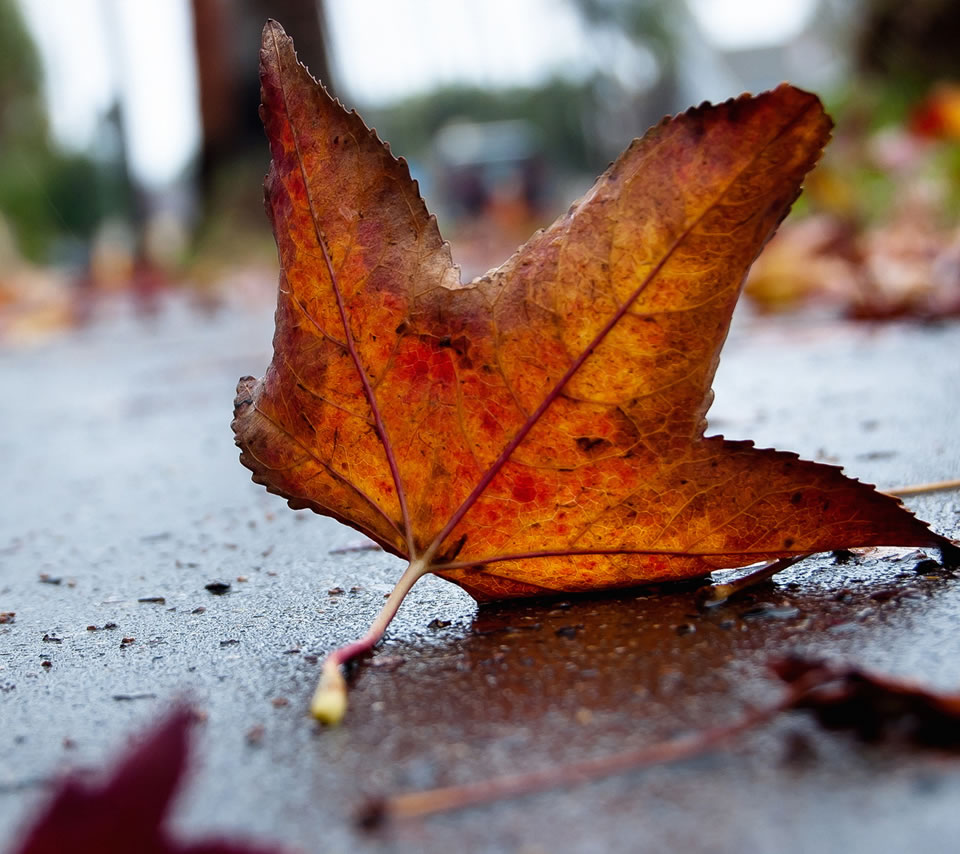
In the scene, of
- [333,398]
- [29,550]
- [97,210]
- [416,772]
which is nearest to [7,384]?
[29,550]

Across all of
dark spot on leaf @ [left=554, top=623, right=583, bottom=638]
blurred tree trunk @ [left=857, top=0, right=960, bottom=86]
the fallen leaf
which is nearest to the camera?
the fallen leaf

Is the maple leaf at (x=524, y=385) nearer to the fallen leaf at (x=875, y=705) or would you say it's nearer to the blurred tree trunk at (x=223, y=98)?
the fallen leaf at (x=875, y=705)

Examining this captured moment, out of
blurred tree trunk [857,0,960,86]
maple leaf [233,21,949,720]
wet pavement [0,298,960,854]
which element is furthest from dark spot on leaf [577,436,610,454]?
blurred tree trunk [857,0,960,86]

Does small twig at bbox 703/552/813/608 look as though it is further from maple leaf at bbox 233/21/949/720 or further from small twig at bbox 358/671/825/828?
small twig at bbox 358/671/825/828

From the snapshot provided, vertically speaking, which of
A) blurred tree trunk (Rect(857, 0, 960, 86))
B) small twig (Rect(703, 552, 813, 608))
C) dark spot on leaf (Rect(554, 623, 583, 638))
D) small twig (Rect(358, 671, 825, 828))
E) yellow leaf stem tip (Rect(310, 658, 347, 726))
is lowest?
small twig (Rect(358, 671, 825, 828))

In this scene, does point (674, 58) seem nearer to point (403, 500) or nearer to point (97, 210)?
point (97, 210)

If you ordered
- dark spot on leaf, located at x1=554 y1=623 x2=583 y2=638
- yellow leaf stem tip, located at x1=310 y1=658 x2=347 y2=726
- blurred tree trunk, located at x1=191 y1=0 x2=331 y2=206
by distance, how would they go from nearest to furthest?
yellow leaf stem tip, located at x1=310 y1=658 x2=347 y2=726 < dark spot on leaf, located at x1=554 y1=623 x2=583 y2=638 < blurred tree trunk, located at x1=191 y1=0 x2=331 y2=206
